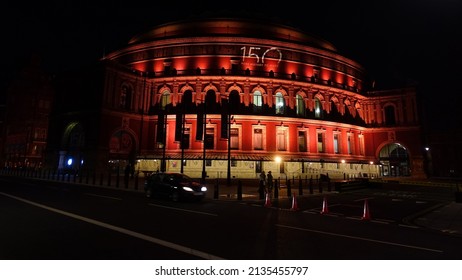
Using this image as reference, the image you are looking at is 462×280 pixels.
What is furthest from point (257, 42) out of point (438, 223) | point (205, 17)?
point (438, 223)

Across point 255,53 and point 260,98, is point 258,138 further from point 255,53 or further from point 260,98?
point 255,53

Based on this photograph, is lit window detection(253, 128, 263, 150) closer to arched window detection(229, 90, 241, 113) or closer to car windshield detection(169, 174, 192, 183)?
arched window detection(229, 90, 241, 113)

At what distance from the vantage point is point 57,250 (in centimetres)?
567

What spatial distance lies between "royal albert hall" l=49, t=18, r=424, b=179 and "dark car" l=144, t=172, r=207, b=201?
16900 mm

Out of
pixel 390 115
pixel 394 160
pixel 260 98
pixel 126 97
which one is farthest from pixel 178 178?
pixel 390 115

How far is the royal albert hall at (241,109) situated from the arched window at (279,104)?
148 millimetres

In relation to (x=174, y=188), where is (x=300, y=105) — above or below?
above

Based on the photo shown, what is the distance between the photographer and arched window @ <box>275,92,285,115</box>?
131ft

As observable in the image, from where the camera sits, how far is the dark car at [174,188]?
1452 cm

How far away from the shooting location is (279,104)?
40.2 m

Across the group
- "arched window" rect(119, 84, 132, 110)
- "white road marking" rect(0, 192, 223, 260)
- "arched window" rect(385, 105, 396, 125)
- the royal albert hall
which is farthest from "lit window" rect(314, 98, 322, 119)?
"white road marking" rect(0, 192, 223, 260)

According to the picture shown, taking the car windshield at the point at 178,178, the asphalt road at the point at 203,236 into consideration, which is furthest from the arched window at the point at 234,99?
the asphalt road at the point at 203,236

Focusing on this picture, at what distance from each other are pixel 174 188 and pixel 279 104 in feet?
93.4

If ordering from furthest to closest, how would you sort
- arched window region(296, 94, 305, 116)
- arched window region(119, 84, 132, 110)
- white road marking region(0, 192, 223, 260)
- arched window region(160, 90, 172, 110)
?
arched window region(296, 94, 305, 116)
arched window region(160, 90, 172, 110)
arched window region(119, 84, 132, 110)
white road marking region(0, 192, 223, 260)
